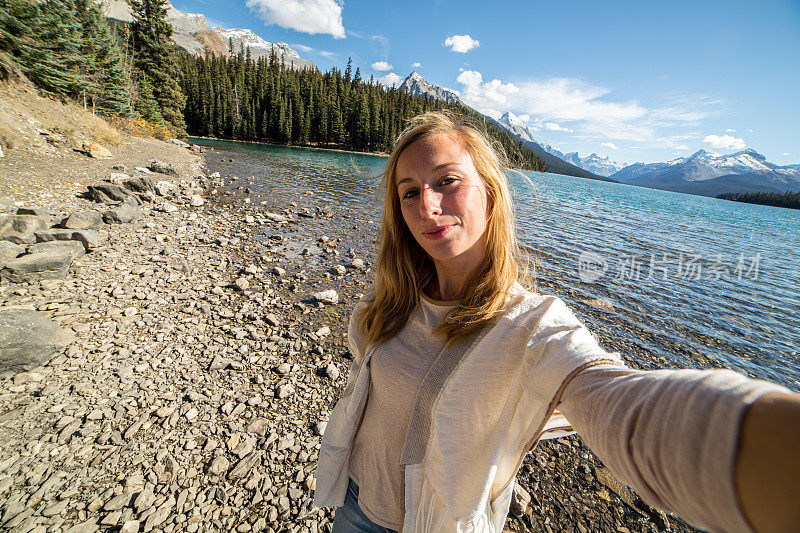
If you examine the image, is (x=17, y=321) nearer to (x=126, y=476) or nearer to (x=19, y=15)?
(x=126, y=476)

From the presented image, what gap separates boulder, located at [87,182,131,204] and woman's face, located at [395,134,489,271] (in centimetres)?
1348

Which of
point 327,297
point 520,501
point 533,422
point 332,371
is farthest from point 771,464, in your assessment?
point 327,297

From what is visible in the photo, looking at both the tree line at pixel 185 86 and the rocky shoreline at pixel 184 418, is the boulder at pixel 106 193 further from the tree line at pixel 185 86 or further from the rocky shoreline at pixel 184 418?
the tree line at pixel 185 86

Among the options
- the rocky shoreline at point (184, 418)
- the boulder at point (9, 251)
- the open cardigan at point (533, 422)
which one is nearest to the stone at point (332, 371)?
the rocky shoreline at point (184, 418)

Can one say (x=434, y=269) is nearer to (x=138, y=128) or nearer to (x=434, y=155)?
(x=434, y=155)

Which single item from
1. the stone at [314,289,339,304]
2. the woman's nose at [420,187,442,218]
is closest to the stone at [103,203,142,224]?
the stone at [314,289,339,304]

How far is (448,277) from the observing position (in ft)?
6.82

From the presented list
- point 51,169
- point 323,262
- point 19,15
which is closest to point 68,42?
point 19,15

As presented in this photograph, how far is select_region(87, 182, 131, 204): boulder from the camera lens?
1054 centimetres

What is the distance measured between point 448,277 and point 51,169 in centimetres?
1771

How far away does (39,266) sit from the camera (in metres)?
5.76

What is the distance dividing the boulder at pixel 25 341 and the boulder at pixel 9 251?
254 cm

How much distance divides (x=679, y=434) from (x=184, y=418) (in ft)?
16.0

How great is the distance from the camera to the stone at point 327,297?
7289 mm
